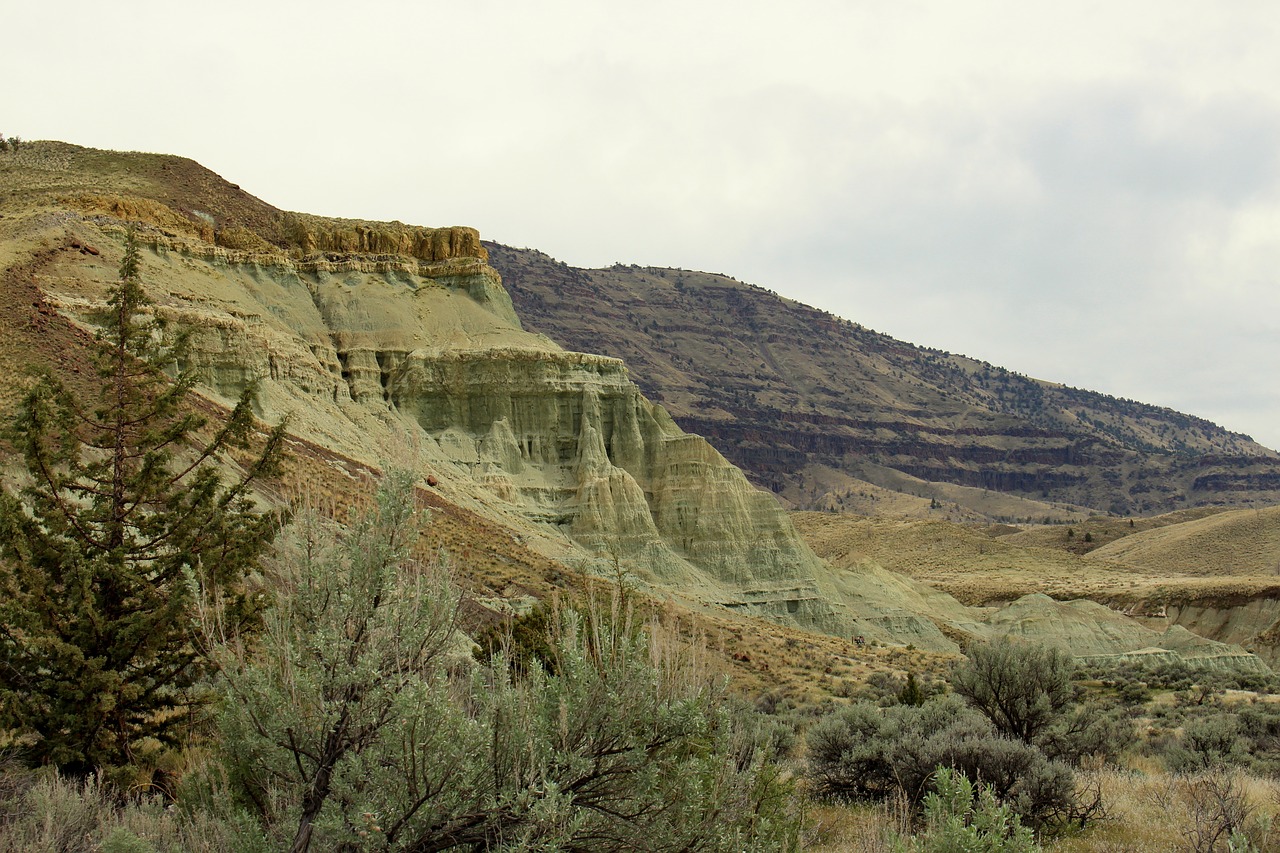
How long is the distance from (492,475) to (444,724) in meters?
49.7

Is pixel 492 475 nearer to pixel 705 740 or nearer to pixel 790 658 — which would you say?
pixel 790 658

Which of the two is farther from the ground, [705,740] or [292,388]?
[292,388]

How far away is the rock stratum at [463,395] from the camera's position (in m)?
49.6

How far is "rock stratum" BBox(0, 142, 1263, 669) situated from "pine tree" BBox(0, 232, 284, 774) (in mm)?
31880

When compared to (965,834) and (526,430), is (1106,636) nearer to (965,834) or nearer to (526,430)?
(526,430)

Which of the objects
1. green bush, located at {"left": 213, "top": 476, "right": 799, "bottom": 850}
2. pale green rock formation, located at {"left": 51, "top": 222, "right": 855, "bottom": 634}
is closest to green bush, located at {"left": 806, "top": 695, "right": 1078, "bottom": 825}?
green bush, located at {"left": 213, "top": 476, "right": 799, "bottom": 850}

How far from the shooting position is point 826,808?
13164 mm

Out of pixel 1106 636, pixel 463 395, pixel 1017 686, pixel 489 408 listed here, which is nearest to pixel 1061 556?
pixel 1106 636

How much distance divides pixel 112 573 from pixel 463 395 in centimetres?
4825

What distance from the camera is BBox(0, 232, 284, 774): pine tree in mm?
10492

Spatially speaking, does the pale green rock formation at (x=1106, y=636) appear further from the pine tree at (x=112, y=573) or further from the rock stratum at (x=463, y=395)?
the pine tree at (x=112, y=573)

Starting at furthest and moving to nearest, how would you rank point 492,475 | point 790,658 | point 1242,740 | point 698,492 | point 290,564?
point 698,492
point 492,475
point 790,658
point 1242,740
point 290,564

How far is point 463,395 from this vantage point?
5897 centimetres

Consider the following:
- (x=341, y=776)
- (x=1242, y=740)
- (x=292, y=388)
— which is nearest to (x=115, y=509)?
(x=341, y=776)
